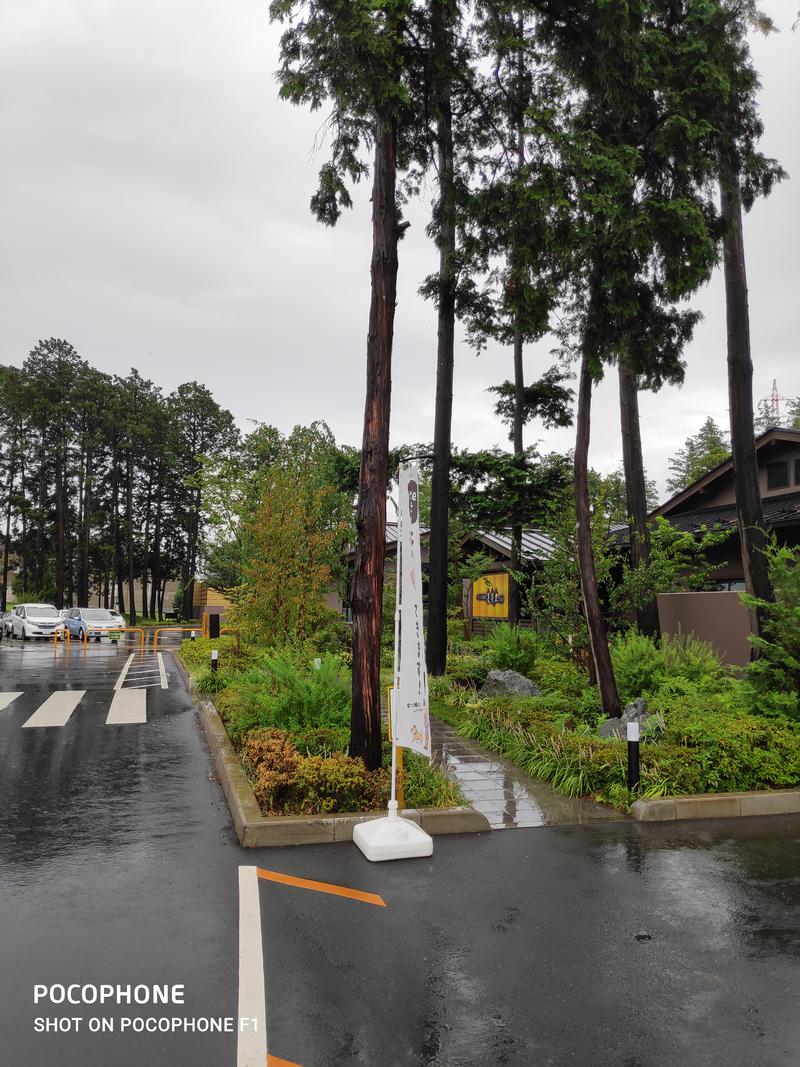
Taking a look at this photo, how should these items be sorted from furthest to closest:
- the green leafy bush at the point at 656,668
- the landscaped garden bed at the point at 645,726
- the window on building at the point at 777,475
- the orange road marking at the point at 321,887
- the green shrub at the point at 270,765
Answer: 1. the window on building at the point at 777,475
2. the green leafy bush at the point at 656,668
3. the landscaped garden bed at the point at 645,726
4. the green shrub at the point at 270,765
5. the orange road marking at the point at 321,887

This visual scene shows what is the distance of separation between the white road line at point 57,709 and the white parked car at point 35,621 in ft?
64.0

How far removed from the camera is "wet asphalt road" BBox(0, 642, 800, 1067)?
3.45m

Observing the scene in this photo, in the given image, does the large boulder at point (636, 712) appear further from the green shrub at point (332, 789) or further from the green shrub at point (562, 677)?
the green shrub at point (332, 789)

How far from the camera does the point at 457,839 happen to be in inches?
260

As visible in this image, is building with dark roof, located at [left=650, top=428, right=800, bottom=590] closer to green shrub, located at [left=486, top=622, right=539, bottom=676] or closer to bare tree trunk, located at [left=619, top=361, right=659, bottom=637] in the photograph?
bare tree trunk, located at [left=619, top=361, right=659, bottom=637]

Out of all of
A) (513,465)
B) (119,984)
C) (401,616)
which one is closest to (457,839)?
(401,616)

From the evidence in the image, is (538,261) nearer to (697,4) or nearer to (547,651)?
(697,4)

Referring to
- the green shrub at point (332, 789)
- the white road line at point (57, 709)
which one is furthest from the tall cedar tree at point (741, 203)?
the white road line at point (57, 709)

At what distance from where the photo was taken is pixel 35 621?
34.1m

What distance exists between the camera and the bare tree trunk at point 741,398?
13.1 m

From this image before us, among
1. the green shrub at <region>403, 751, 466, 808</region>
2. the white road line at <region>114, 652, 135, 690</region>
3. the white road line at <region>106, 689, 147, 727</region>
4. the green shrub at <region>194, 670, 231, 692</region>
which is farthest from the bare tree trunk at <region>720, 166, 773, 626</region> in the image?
the white road line at <region>114, 652, 135, 690</region>

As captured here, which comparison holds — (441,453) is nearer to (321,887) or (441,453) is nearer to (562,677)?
(562,677)

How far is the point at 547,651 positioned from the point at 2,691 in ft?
37.7

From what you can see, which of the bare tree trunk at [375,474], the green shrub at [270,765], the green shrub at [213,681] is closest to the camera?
the green shrub at [270,765]
